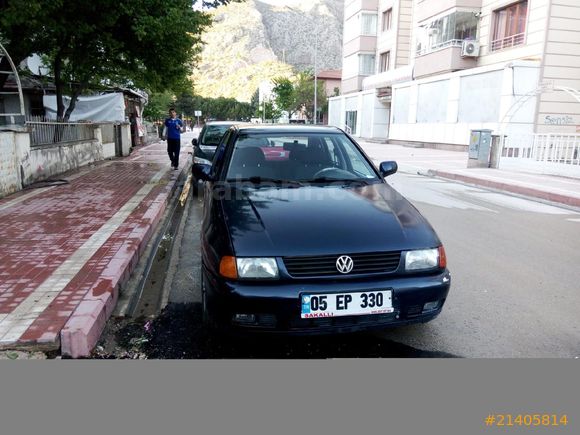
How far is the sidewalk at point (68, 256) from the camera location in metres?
3.54

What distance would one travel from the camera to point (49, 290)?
426 cm

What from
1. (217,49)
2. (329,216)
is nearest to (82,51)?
(329,216)

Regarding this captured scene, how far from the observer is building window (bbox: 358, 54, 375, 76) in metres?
40.5

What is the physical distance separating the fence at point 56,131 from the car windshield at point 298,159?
7.94 m

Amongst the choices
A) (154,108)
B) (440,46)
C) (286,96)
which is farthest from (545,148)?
(286,96)

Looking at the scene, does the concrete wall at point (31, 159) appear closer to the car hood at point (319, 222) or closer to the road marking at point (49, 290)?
the road marking at point (49, 290)

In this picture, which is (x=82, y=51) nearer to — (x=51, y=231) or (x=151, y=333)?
(x=51, y=231)

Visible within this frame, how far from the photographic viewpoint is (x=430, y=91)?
26781mm

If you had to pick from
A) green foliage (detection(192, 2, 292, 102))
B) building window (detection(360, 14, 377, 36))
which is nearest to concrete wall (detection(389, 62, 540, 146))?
building window (detection(360, 14, 377, 36))

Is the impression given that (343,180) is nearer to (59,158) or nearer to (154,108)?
(59,158)

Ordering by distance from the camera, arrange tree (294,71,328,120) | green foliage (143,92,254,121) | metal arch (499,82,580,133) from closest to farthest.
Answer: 1. metal arch (499,82,580,133)
2. tree (294,71,328,120)
3. green foliage (143,92,254,121)

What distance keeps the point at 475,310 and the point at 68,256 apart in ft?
13.8

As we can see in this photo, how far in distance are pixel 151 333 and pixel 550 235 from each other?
6.04 meters

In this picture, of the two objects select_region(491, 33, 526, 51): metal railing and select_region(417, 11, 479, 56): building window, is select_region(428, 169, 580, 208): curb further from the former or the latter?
select_region(417, 11, 479, 56): building window
